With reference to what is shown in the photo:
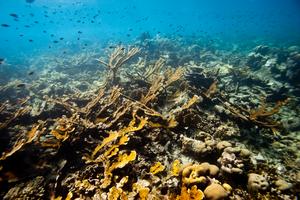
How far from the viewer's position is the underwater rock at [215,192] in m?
2.87

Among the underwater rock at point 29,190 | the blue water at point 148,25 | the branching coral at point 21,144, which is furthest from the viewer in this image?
the blue water at point 148,25

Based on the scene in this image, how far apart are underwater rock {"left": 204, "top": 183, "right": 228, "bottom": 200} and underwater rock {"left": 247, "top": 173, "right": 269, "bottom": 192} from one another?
53 cm

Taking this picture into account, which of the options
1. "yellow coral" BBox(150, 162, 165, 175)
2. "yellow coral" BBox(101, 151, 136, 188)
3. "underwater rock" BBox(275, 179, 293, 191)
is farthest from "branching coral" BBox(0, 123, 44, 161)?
"underwater rock" BBox(275, 179, 293, 191)

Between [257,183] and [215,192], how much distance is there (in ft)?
2.42

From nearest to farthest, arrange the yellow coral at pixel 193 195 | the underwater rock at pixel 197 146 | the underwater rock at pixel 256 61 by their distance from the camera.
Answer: the yellow coral at pixel 193 195
the underwater rock at pixel 197 146
the underwater rock at pixel 256 61

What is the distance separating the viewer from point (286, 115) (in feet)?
21.8

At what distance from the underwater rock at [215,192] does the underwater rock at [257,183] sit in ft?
1.72

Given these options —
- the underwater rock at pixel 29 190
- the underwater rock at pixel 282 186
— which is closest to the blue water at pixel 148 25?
the underwater rock at pixel 29 190

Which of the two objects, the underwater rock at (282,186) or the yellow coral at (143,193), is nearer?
the yellow coral at (143,193)

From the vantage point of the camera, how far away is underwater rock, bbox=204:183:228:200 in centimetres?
287

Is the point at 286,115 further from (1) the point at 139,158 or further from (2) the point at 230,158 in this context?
(1) the point at 139,158

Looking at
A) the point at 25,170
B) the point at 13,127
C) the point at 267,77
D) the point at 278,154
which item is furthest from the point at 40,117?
the point at 267,77

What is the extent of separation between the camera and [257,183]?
317 cm

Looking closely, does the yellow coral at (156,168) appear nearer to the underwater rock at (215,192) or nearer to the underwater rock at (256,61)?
the underwater rock at (215,192)
